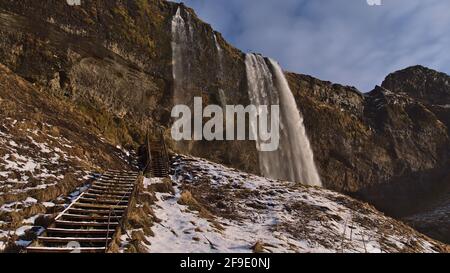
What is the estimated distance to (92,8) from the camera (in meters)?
30.1

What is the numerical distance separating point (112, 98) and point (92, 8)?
7.37 metres

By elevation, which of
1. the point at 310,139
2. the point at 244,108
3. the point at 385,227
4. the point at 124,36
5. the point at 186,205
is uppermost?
the point at 124,36

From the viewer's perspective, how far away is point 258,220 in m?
13.9

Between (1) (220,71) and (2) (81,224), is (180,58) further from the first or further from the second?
(2) (81,224)

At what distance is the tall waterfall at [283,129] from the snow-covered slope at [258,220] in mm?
16759

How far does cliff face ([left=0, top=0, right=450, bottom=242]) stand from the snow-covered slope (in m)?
10.1

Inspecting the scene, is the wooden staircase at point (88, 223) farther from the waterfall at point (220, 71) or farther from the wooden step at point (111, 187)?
the waterfall at point (220, 71)

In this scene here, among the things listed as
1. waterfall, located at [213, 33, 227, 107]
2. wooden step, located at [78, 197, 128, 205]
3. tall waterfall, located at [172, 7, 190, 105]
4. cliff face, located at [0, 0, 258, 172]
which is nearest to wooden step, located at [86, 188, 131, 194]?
wooden step, located at [78, 197, 128, 205]

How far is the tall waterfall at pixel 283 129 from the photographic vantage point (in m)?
37.4

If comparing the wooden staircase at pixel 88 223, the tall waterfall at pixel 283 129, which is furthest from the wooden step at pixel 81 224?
the tall waterfall at pixel 283 129

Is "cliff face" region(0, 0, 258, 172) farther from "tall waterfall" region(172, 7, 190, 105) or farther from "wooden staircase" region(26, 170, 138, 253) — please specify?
"wooden staircase" region(26, 170, 138, 253)
